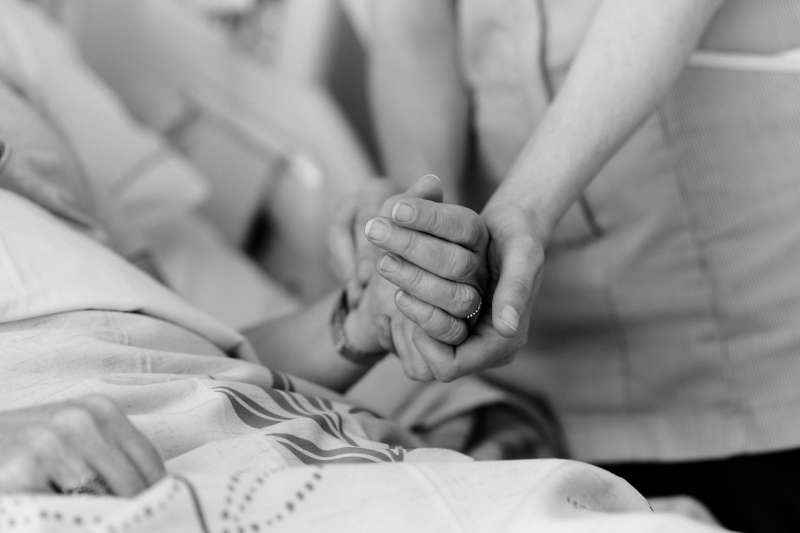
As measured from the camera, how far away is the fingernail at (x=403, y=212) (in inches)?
26.5

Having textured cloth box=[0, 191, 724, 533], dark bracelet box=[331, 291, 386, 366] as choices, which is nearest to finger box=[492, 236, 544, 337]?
textured cloth box=[0, 191, 724, 533]

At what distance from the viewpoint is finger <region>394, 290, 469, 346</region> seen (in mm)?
706

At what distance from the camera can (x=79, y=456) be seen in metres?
0.53

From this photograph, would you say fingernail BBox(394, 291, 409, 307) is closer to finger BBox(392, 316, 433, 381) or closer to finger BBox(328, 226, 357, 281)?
finger BBox(392, 316, 433, 381)

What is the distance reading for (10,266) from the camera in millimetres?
701

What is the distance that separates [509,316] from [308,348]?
302mm

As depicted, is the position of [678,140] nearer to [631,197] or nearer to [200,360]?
[631,197]

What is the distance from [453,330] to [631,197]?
289mm

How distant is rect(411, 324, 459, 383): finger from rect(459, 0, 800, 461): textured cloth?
0.87ft

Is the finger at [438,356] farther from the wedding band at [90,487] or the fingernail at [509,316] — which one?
the wedding band at [90,487]

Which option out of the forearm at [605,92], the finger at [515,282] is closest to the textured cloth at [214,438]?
the finger at [515,282]

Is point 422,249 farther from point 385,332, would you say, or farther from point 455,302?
point 385,332

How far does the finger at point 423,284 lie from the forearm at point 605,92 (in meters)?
0.10

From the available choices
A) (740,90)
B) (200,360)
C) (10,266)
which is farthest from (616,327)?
(10,266)
